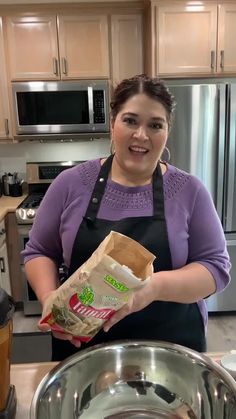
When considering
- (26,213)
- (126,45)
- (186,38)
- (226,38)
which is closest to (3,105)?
(26,213)

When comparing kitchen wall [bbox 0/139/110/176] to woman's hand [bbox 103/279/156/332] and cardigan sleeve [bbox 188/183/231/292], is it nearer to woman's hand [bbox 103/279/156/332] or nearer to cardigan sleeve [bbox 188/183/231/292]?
cardigan sleeve [bbox 188/183/231/292]

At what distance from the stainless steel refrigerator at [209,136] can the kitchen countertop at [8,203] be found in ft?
3.80

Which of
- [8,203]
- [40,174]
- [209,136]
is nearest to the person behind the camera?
[209,136]

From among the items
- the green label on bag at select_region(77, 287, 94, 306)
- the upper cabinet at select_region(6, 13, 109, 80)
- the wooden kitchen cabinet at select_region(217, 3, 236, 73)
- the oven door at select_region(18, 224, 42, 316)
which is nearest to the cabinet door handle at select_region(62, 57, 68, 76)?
the upper cabinet at select_region(6, 13, 109, 80)

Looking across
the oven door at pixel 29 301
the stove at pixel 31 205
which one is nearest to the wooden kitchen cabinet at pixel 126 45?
the stove at pixel 31 205

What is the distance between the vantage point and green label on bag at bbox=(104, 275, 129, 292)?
2.18ft

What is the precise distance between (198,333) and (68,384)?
44 centimetres

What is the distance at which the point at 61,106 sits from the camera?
2.83 m

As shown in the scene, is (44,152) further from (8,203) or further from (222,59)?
(222,59)

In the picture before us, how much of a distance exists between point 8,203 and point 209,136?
1.51 metres

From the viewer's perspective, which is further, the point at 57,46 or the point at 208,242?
the point at 57,46

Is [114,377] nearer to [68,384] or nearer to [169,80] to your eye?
[68,384]

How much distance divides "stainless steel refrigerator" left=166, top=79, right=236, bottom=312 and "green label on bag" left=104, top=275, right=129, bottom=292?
2085mm

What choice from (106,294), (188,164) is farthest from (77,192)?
(188,164)
